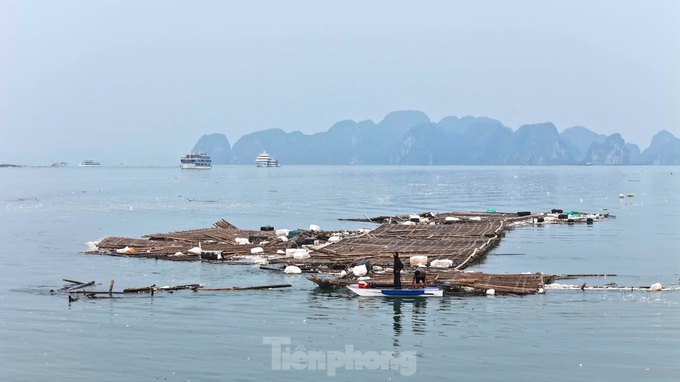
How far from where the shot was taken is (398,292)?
1491 inches

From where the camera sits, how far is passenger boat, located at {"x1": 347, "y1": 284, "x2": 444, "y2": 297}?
3767 centimetres

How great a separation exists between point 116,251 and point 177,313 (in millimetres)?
21376

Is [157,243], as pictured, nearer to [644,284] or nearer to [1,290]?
[1,290]

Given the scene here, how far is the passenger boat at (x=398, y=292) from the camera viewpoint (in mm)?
37666

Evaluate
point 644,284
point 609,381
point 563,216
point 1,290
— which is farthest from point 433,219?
point 609,381

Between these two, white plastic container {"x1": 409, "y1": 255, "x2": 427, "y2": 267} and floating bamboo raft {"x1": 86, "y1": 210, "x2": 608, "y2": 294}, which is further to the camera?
white plastic container {"x1": 409, "y1": 255, "x2": 427, "y2": 267}

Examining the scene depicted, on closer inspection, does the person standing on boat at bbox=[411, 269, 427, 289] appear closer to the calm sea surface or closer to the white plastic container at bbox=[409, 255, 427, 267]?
the calm sea surface

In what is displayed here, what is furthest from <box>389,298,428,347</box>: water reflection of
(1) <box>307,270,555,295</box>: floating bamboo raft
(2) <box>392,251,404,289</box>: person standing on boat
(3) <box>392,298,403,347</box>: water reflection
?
(1) <box>307,270,555,295</box>: floating bamboo raft

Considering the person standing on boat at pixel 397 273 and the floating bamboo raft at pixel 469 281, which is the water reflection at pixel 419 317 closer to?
the person standing on boat at pixel 397 273

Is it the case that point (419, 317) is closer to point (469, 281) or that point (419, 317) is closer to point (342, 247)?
point (469, 281)

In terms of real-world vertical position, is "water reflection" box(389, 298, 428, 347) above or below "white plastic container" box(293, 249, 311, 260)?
below

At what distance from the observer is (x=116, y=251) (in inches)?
2167

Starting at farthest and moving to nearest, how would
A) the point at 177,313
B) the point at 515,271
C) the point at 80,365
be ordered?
the point at 515,271, the point at 177,313, the point at 80,365

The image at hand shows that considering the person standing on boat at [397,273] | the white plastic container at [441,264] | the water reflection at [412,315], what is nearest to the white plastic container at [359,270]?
the person standing on boat at [397,273]
